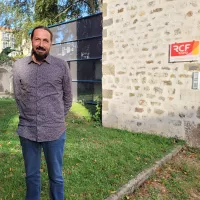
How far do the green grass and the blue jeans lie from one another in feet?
1.64

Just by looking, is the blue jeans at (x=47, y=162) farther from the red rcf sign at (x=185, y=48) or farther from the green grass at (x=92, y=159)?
the red rcf sign at (x=185, y=48)

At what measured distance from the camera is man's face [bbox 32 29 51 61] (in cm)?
191

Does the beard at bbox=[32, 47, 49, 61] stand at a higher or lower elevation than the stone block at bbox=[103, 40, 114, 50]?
lower

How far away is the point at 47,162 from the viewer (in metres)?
2.07

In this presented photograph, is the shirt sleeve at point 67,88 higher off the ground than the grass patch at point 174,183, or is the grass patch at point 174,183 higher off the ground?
the shirt sleeve at point 67,88

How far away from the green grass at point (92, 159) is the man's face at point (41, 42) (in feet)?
5.56

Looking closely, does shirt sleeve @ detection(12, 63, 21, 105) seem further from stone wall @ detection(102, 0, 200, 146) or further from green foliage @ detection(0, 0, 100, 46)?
green foliage @ detection(0, 0, 100, 46)

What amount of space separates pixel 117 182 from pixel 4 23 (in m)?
14.1

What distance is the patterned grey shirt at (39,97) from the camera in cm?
194

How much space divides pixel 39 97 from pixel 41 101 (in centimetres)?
4

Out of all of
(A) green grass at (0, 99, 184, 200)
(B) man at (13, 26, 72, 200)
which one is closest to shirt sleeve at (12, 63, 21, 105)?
(B) man at (13, 26, 72, 200)

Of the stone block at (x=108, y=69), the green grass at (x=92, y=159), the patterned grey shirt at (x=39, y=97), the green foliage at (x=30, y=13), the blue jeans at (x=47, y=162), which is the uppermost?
the green foliage at (x=30, y=13)

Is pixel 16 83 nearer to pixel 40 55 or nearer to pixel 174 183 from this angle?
pixel 40 55

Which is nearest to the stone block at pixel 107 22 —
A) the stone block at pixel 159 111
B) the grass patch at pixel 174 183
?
the stone block at pixel 159 111
